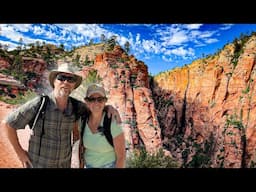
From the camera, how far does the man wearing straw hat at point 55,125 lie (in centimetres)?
229

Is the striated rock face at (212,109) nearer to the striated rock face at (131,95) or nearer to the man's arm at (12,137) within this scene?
the striated rock face at (131,95)

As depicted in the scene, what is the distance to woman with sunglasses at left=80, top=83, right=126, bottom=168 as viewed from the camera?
6.92ft

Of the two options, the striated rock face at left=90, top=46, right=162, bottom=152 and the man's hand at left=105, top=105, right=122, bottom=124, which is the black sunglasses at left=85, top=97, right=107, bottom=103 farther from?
the striated rock face at left=90, top=46, right=162, bottom=152

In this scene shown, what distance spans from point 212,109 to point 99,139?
7.26 metres

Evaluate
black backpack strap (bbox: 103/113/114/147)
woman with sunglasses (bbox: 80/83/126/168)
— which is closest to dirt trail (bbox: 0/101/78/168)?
woman with sunglasses (bbox: 80/83/126/168)

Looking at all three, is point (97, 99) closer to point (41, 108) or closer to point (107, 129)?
point (107, 129)

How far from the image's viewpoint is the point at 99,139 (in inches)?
83.3

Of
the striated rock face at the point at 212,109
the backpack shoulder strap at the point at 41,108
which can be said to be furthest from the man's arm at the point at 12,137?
the striated rock face at the point at 212,109

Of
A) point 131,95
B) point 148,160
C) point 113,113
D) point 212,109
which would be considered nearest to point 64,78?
point 113,113

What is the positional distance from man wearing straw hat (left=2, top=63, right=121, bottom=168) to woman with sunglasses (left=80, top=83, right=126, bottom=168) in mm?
172

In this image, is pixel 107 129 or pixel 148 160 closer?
pixel 107 129

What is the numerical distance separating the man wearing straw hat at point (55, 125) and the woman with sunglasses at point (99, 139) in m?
0.17

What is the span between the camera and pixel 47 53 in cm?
599
